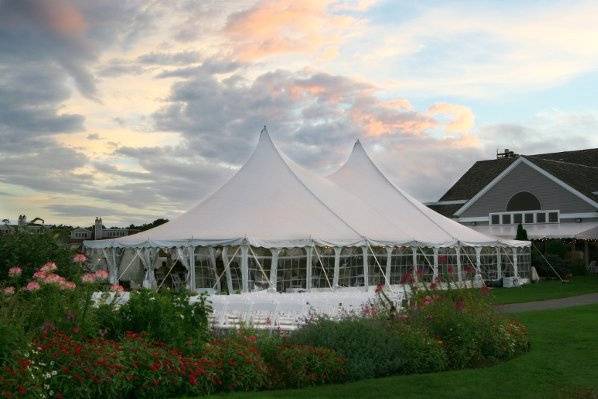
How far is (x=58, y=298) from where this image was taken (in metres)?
10.2

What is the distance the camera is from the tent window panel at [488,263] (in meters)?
32.8

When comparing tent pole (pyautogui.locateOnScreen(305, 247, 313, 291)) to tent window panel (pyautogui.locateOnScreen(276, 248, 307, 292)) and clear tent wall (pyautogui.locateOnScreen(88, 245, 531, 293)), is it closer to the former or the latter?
clear tent wall (pyautogui.locateOnScreen(88, 245, 531, 293))

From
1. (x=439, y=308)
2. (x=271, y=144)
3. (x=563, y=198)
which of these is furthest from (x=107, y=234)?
(x=439, y=308)

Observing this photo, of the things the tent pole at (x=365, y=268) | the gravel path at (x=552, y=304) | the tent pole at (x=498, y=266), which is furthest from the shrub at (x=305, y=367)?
the tent pole at (x=498, y=266)

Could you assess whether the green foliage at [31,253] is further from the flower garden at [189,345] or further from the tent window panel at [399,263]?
the tent window panel at [399,263]

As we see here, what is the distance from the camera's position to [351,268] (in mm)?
26312

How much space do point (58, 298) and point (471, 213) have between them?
36159 millimetres

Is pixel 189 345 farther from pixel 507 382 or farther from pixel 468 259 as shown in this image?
pixel 468 259

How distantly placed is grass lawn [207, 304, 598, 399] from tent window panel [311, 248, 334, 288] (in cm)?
1182

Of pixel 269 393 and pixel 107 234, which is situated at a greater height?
pixel 107 234

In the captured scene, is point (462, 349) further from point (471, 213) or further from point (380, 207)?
point (471, 213)

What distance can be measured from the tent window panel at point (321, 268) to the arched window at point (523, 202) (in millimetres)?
19477

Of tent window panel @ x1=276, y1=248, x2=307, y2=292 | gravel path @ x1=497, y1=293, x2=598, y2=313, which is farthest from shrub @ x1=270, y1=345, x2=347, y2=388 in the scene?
tent window panel @ x1=276, y1=248, x2=307, y2=292

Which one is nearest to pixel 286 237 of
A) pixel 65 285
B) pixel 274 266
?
pixel 274 266
